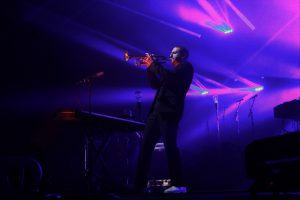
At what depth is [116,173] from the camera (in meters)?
7.36

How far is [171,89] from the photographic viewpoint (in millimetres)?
4230

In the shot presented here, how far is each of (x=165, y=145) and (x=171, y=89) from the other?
2.22 ft

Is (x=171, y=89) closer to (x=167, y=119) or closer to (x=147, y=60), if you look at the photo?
(x=167, y=119)

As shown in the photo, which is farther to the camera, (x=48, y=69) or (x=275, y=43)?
(x=275, y=43)

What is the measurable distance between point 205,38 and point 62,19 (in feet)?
11.8

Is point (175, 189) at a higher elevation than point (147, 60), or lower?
lower

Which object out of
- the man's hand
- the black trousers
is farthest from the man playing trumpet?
the man's hand

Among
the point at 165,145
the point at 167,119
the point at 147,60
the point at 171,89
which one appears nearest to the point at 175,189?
the point at 165,145

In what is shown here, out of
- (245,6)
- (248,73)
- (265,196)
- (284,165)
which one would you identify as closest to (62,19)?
(245,6)

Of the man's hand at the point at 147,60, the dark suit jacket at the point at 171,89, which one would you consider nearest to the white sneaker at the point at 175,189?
the dark suit jacket at the point at 171,89

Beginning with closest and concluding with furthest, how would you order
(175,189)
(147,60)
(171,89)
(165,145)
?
(175,189), (165,145), (171,89), (147,60)

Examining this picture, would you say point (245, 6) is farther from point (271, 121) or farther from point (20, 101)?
point (20, 101)

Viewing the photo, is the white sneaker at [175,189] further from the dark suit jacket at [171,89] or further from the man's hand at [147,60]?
the man's hand at [147,60]

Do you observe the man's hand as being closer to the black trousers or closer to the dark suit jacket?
the dark suit jacket
